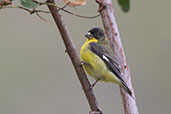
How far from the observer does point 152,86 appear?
316 cm

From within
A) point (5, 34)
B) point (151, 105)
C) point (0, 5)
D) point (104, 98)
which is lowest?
point (151, 105)

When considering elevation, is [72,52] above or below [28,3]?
below

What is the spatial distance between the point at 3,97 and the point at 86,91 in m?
1.87

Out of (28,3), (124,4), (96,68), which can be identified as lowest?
(96,68)

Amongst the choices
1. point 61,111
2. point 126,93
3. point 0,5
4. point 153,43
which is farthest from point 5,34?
point 0,5

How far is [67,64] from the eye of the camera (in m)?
3.14

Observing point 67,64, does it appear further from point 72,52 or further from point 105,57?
point 72,52

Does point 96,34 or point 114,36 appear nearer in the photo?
point 114,36

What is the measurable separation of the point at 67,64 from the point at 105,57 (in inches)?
32.6

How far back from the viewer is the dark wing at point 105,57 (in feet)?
7.29

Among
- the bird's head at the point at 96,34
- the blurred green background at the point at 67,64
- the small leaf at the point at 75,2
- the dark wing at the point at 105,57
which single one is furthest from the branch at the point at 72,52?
the blurred green background at the point at 67,64

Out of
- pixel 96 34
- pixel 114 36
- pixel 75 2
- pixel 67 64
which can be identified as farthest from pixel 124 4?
pixel 67 64

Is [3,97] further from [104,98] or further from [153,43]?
[153,43]

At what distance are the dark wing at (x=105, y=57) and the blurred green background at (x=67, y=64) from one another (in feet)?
1.62
